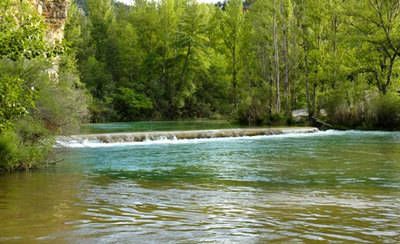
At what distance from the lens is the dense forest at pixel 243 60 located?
37.5 m

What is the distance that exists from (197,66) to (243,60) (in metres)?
5.17

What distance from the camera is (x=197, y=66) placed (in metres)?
59.5

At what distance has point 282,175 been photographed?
13508 millimetres

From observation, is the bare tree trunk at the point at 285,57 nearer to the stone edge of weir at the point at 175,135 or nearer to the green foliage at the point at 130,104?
the stone edge of weir at the point at 175,135

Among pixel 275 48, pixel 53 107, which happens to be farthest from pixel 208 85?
pixel 53 107

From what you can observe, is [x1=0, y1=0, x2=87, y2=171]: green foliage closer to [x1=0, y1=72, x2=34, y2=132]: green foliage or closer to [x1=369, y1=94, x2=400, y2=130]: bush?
[x1=0, y1=72, x2=34, y2=132]: green foliage

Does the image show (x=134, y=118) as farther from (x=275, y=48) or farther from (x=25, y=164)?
(x=25, y=164)

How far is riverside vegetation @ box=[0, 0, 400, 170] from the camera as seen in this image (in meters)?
13.9

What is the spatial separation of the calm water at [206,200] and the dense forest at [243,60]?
20438 millimetres

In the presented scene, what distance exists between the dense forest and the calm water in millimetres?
20438

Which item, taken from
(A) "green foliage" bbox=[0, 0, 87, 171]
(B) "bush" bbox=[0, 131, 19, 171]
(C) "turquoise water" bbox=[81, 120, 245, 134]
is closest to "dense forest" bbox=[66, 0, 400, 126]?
(C) "turquoise water" bbox=[81, 120, 245, 134]

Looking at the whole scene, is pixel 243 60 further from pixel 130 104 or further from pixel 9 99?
pixel 9 99

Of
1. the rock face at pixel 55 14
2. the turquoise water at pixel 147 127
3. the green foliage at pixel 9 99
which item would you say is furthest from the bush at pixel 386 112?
the green foliage at pixel 9 99

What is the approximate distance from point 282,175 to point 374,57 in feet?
89.4
